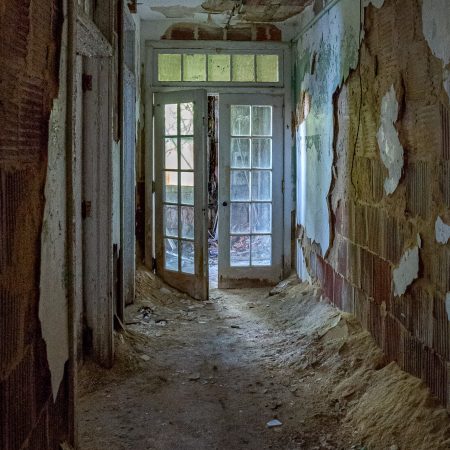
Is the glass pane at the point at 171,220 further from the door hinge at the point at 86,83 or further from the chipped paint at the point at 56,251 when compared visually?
the chipped paint at the point at 56,251

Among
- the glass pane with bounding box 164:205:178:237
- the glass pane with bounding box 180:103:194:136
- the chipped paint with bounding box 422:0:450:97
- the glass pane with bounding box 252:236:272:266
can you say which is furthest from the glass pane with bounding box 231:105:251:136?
the chipped paint with bounding box 422:0:450:97

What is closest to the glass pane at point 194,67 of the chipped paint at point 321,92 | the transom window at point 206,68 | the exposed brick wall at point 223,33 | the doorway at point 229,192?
the transom window at point 206,68

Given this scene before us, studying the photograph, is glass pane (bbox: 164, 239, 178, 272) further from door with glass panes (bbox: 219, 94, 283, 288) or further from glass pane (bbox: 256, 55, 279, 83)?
glass pane (bbox: 256, 55, 279, 83)

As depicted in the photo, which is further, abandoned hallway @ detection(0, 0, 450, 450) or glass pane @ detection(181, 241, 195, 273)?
glass pane @ detection(181, 241, 195, 273)

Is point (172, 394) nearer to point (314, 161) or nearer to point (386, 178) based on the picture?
point (386, 178)

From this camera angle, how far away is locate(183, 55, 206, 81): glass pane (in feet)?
19.6

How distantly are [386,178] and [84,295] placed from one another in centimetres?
192

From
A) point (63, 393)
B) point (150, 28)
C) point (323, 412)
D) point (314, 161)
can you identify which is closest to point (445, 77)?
point (323, 412)

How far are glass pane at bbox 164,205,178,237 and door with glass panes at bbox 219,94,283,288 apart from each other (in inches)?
19.5

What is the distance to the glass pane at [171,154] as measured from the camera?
5.80 metres

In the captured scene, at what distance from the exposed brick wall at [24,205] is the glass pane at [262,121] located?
416cm

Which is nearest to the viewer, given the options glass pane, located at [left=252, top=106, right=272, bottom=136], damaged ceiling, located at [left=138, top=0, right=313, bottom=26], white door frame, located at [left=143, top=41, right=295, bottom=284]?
damaged ceiling, located at [left=138, top=0, right=313, bottom=26]

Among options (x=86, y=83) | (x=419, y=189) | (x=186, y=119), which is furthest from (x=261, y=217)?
(x=419, y=189)

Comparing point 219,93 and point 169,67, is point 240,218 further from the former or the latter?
point 169,67
